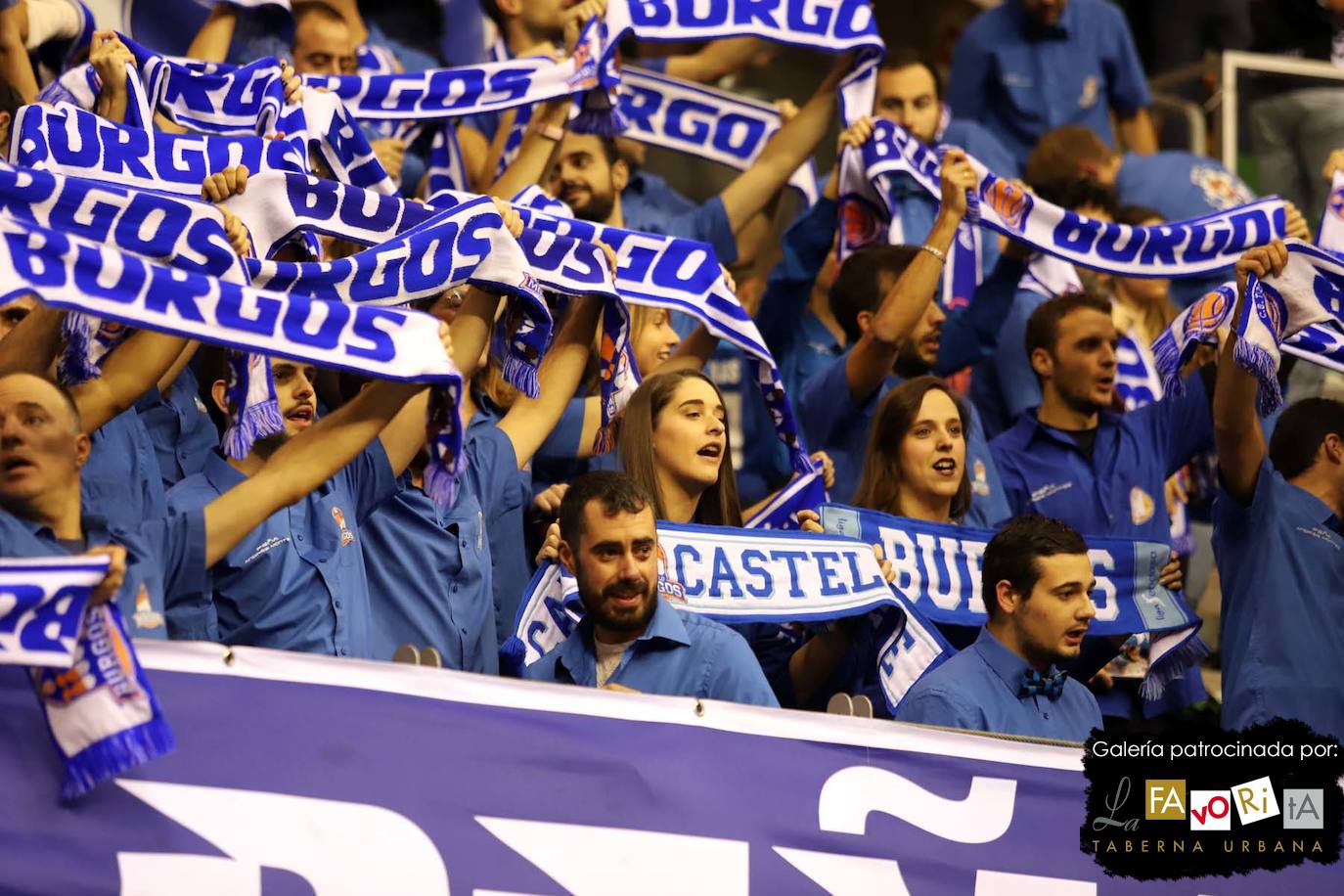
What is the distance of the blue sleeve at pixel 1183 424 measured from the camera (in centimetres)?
732

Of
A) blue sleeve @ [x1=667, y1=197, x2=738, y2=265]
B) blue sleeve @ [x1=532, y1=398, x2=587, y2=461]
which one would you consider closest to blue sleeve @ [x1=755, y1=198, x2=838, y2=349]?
blue sleeve @ [x1=667, y1=197, x2=738, y2=265]

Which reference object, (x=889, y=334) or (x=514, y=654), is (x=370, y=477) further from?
(x=889, y=334)

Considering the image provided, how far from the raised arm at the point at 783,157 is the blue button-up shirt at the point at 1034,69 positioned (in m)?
2.40

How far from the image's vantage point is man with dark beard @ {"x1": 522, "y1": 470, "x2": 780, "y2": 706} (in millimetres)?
5340

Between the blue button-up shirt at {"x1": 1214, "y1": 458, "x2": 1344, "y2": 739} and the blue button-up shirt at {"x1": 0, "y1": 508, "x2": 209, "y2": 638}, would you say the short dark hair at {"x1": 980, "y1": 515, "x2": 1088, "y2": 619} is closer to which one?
the blue button-up shirt at {"x1": 1214, "y1": 458, "x2": 1344, "y2": 739}

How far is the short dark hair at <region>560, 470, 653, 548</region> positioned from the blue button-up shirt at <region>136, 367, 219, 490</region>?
3.17 ft

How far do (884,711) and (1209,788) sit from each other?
1220 millimetres

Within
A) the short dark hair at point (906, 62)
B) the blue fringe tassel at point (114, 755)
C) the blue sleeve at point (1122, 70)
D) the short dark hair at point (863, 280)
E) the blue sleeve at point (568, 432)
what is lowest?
the blue fringe tassel at point (114, 755)

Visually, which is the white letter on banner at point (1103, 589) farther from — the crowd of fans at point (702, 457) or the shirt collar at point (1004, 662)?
the shirt collar at point (1004, 662)

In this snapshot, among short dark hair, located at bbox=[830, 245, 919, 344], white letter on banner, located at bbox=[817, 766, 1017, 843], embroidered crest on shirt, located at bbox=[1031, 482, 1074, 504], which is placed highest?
short dark hair, located at bbox=[830, 245, 919, 344]

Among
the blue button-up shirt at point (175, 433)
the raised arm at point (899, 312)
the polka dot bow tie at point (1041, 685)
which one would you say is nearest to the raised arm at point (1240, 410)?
the raised arm at point (899, 312)

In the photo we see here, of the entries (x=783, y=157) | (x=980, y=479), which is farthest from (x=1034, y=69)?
(x=980, y=479)

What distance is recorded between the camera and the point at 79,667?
418cm

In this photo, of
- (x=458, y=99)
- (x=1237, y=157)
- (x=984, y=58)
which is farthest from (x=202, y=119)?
(x=1237, y=157)
